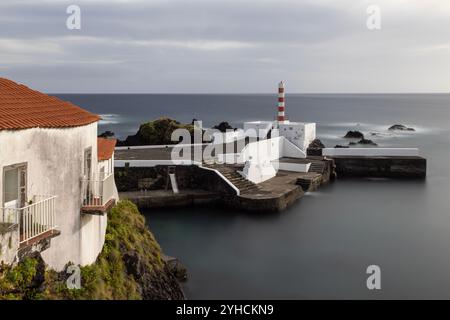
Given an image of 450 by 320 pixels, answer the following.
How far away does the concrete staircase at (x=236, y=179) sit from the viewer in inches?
1022

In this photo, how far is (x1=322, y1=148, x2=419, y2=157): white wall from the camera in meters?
38.6

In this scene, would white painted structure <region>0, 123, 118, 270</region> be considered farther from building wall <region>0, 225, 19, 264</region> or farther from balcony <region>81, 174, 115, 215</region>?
building wall <region>0, 225, 19, 264</region>

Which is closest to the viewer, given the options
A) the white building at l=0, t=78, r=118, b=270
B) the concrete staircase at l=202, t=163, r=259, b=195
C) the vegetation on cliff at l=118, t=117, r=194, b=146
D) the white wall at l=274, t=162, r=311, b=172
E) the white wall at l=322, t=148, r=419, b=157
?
the white building at l=0, t=78, r=118, b=270

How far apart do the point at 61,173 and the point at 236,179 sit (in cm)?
1861

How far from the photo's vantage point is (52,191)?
7.98 metres

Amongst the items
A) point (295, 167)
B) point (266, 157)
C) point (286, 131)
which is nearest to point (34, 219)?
point (266, 157)

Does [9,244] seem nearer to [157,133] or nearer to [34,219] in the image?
[34,219]

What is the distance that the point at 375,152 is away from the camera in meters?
39.2

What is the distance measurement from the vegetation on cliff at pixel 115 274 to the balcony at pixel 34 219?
350 mm

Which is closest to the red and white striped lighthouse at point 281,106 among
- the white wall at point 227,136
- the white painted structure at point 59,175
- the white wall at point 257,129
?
the white wall at point 257,129

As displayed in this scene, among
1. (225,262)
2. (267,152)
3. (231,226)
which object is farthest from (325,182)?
(225,262)

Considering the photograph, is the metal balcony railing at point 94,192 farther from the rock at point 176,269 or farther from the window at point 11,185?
the rock at point 176,269

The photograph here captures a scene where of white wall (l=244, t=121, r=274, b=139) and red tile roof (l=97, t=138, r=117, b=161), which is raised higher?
white wall (l=244, t=121, r=274, b=139)

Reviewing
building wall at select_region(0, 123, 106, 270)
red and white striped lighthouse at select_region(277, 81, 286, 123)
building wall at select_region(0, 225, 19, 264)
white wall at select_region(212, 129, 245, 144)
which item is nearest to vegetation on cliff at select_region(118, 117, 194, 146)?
white wall at select_region(212, 129, 245, 144)
